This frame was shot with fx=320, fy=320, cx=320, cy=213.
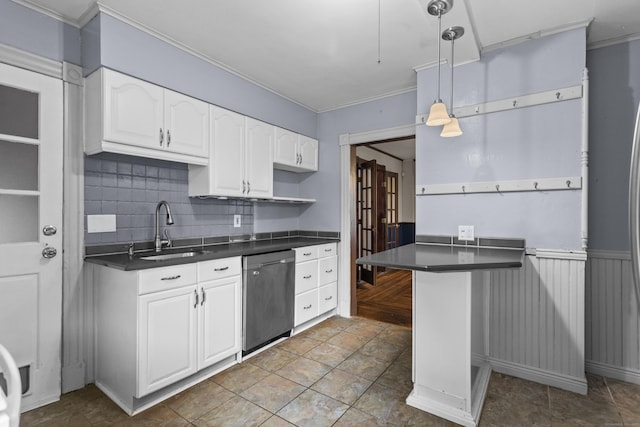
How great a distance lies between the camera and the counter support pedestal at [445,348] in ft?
5.98

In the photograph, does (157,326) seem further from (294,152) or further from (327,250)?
(294,152)

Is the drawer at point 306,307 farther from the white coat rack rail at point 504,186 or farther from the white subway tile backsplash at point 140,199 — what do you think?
the white coat rack rail at point 504,186

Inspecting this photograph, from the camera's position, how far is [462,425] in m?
1.80

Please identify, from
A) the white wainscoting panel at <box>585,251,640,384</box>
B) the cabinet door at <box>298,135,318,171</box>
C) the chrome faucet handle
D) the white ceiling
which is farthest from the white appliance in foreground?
the cabinet door at <box>298,135,318,171</box>

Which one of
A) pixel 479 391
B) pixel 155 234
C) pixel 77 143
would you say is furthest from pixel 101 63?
pixel 479 391

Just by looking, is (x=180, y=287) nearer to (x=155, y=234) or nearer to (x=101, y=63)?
(x=155, y=234)

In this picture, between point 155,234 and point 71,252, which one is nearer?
point 71,252

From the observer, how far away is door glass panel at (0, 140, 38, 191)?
6.28ft

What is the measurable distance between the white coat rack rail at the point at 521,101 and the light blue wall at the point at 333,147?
856 mm

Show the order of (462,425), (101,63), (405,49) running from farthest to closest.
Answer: (405,49) → (101,63) → (462,425)

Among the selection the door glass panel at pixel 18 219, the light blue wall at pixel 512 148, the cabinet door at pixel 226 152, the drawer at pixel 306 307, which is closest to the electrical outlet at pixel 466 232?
the light blue wall at pixel 512 148

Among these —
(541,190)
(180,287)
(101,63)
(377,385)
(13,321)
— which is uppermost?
(101,63)

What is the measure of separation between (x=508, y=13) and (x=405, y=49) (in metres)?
0.71

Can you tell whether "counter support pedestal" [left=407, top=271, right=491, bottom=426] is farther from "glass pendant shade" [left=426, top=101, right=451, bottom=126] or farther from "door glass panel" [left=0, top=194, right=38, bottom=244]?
"door glass panel" [left=0, top=194, right=38, bottom=244]
